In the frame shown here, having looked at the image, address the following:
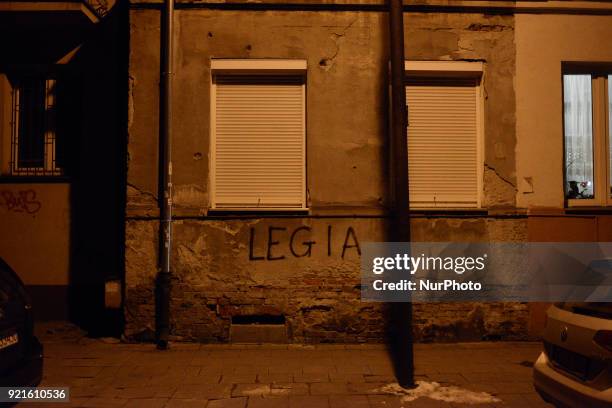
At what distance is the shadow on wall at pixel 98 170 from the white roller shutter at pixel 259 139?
5.05 ft

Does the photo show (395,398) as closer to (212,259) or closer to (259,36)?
(212,259)

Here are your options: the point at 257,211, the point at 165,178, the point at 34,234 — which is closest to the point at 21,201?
the point at 34,234

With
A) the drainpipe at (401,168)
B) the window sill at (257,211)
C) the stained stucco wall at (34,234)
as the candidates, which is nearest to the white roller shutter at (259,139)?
the window sill at (257,211)

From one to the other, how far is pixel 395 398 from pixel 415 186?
323cm

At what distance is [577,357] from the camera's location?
13.5 feet

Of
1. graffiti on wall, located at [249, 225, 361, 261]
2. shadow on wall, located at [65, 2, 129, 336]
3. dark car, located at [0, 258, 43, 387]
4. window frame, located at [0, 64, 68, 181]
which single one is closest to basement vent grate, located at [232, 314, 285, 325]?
graffiti on wall, located at [249, 225, 361, 261]

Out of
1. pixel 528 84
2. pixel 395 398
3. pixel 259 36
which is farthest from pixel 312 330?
pixel 528 84

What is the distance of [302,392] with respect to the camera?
5.68m

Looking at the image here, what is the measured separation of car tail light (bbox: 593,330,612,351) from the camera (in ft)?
12.7

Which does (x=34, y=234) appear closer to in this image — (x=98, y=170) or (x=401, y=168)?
(x=98, y=170)

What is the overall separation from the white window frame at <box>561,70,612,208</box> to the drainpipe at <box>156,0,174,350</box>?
5610 millimetres

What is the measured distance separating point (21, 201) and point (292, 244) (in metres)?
4.13

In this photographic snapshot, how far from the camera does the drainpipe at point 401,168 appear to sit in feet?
19.0

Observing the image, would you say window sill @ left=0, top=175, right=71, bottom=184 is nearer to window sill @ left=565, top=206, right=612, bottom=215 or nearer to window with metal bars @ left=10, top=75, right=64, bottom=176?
window with metal bars @ left=10, top=75, right=64, bottom=176
